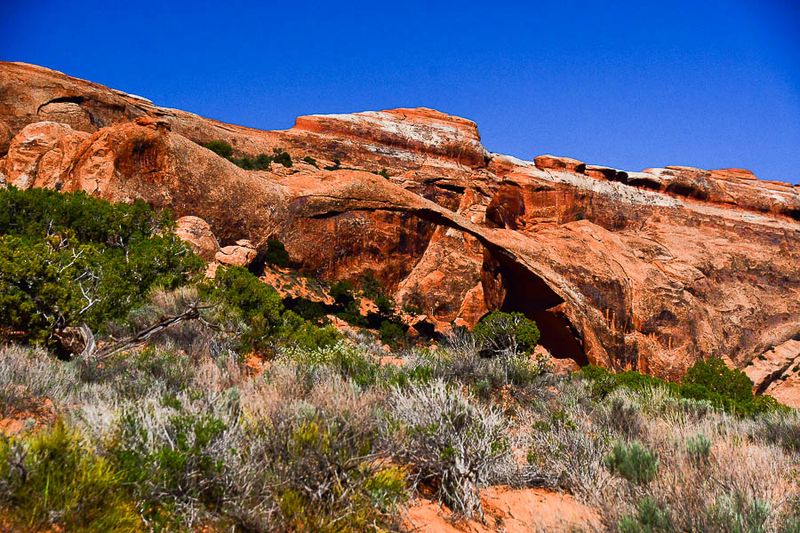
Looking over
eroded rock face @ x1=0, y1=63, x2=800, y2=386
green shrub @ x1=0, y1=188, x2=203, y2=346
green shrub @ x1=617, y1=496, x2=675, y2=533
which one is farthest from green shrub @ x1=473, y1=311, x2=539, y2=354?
green shrub @ x1=617, y1=496, x2=675, y2=533

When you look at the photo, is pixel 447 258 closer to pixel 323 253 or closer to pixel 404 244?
pixel 404 244

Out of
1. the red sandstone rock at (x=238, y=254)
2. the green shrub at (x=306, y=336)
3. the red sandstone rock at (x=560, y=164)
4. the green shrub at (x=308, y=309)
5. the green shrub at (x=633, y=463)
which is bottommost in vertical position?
the green shrub at (x=308, y=309)

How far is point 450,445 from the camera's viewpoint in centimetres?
469

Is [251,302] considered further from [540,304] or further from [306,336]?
[540,304]

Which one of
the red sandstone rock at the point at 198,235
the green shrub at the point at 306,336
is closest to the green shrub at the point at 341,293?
the red sandstone rock at the point at 198,235

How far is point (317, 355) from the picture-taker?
8352mm

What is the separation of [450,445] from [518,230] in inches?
873

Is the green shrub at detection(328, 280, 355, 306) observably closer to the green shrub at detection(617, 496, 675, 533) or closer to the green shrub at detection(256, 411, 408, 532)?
the green shrub at detection(256, 411, 408, 532)

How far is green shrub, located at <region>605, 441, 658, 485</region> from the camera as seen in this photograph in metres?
4.57

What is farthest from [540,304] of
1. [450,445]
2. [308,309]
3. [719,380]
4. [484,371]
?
[450,445]

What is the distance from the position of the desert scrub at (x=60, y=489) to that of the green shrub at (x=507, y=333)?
13311 mm

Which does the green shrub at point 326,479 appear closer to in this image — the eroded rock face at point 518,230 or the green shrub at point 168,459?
the green shrub at point 168,459

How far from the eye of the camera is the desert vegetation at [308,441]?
3076 millimetres

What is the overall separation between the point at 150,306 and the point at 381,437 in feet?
27.9
